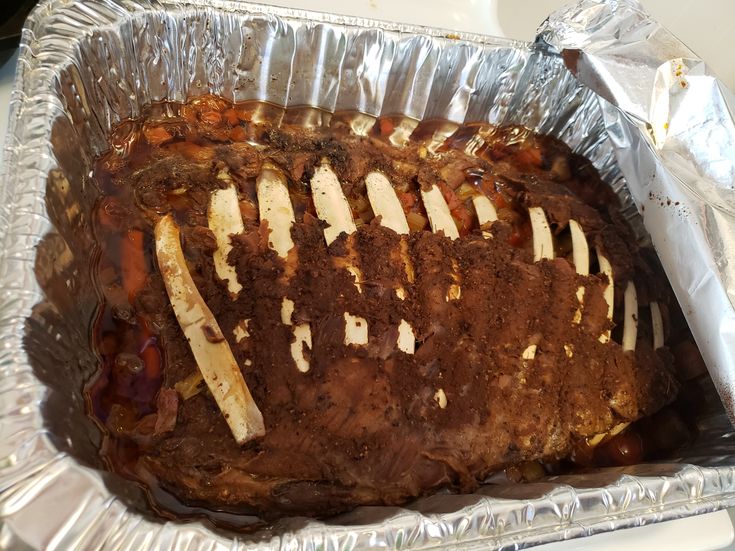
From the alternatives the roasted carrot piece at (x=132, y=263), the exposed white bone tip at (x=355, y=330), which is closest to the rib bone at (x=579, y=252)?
the exposed white bone tip at (x=355, y=330)

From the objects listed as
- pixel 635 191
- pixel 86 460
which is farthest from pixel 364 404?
pixel 635 191

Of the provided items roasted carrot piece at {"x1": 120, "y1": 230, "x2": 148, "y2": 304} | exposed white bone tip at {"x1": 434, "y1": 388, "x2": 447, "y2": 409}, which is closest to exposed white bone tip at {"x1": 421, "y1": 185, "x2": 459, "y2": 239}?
exposed white bone tip at {"x1": 434, "y1": 388, "x2": 447, "y2": 409}

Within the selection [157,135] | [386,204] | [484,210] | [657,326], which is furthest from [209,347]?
[657,326]

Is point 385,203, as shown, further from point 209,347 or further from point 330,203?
point 209,347

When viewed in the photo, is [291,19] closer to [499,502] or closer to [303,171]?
[303,171]

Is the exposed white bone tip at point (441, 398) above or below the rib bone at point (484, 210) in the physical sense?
below

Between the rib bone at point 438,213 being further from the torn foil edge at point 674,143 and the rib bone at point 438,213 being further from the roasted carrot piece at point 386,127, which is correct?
the torn foil edge at point 674,143

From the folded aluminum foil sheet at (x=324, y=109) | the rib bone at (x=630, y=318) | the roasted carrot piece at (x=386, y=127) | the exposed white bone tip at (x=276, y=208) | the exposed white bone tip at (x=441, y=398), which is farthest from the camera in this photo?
the roasted carrot piece at (x=386, y=127)
